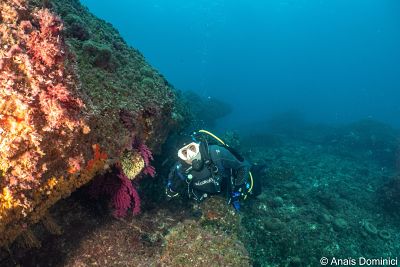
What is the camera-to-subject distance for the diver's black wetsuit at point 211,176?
5.63 m

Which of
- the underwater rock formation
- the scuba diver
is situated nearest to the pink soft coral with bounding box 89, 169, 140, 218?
the underwater rock formation

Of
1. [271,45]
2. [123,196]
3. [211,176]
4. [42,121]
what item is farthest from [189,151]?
[271,45]

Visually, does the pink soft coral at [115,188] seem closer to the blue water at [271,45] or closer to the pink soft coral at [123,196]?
the pink soft coral at [123,196]

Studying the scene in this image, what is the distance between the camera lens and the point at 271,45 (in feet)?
452

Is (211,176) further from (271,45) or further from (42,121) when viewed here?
(271,45)

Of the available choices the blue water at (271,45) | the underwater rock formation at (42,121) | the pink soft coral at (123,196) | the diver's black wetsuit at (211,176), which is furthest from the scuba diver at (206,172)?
the blue water at (271,45)

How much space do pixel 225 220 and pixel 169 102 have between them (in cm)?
262

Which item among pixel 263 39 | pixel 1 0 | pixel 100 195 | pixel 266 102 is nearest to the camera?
pixel 1 0

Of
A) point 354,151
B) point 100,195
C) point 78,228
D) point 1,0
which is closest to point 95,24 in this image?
point 1,0

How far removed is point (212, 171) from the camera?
5.71 metres

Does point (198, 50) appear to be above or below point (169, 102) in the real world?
above

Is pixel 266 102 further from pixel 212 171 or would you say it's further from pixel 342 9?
pixel 342 9

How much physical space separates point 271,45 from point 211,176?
5608 inches

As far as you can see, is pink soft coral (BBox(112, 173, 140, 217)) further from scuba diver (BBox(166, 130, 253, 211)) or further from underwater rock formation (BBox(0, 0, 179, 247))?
scuba diver (BBox(166, 130, 253, 211))
